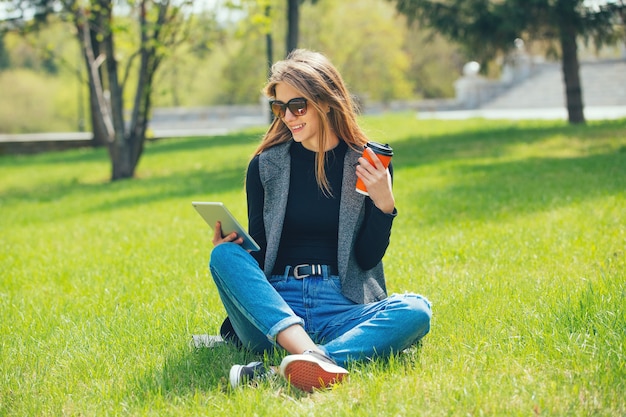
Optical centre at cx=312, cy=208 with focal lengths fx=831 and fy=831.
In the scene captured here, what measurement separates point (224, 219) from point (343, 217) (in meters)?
0.56

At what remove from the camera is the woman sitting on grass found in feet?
11.9

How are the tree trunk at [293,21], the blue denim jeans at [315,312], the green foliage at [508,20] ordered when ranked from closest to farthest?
1. the blue denim jeans at [315,312]
2. the green foliage at [508,20]
3. the tree trunk at [293,21]

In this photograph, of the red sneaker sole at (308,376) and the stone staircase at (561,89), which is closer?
the red sneaker sole at (308,376)

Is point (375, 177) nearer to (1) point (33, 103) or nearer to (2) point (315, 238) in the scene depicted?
(2) point (315, 238)

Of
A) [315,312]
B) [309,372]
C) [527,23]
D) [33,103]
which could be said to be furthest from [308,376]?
[33,103]

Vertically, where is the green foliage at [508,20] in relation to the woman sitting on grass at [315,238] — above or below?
above

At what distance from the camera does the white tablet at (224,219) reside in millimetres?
3791

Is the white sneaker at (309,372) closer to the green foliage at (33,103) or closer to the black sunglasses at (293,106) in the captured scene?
the black sunglasses at (293,106)

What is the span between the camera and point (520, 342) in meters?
3.78

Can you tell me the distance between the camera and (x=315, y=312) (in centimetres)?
395

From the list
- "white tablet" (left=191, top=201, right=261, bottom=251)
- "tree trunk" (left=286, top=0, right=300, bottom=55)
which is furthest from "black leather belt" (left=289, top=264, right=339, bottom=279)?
"tree trunk" (left=286, top=0, right=300, bottom=55)

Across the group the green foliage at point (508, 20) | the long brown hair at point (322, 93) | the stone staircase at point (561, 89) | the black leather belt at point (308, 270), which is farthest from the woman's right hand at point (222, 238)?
the stone staircase at point (561, 89)

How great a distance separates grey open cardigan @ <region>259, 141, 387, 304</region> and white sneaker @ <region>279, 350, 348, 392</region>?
2.13 feet

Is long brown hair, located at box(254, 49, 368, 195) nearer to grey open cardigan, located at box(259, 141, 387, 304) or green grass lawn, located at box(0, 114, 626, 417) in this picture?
grey open cardigan, located at box(259, 141, 387, 304)
